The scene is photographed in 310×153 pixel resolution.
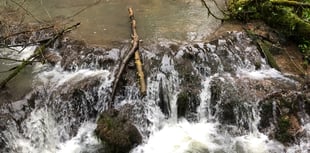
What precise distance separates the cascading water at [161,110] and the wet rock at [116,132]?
187 millimetres

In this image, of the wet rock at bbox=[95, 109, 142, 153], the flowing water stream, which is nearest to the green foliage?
the flowing water stream

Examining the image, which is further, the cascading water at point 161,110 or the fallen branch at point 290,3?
the fallen branch at point 290,3

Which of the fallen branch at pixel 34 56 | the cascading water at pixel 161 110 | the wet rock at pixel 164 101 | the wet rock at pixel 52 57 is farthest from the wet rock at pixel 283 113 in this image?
the fallen branch at pixel 34 56

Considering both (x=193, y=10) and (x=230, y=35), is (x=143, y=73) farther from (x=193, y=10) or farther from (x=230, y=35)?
(x=193, y=10)

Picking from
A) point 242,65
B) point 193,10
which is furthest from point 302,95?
point 193,10

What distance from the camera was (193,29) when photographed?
9.77 metres

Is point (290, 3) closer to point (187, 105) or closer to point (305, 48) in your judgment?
point (305, 48)

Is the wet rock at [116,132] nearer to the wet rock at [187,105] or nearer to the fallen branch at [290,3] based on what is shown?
the wet rock at [187,105]

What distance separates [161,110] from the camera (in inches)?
319

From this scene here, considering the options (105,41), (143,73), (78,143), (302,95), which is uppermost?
(105,41)

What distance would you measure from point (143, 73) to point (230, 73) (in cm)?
180

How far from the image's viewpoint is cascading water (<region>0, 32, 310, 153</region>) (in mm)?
7652

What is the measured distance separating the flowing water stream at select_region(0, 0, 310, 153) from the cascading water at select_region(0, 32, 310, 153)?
18 mm

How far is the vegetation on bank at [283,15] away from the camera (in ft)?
29.9
